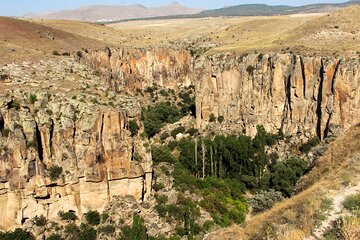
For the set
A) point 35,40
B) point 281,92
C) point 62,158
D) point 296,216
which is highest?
point 35,40

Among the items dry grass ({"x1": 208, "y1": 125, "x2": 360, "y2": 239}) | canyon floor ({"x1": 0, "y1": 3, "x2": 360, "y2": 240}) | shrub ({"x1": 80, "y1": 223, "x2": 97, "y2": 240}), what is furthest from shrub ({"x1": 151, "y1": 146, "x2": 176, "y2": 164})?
dry grass ({"x1": 208, "y1": 125, "x2": 360, "y2": 239})

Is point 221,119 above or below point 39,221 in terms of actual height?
below

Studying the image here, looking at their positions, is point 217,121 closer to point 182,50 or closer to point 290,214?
point 182,50

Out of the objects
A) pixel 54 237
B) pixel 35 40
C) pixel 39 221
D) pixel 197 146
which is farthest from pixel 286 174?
pixel 35 40

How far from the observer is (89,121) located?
38.2m

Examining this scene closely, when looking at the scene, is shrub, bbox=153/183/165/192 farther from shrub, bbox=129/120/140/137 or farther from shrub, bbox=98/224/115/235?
shrub, bbox=98/224/115/235

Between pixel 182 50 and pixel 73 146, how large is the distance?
64.6 m

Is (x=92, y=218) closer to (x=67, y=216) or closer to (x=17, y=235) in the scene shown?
(x=67, y=216)

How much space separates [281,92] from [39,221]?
4223 cm

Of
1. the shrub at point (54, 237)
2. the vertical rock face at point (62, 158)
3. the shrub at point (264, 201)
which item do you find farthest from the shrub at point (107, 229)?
the shrub at point (264, 201)

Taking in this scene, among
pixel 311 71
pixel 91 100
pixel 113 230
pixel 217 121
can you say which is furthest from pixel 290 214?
pixel 217 121

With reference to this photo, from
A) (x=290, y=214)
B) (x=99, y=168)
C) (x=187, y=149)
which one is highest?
(x=290, y=214)

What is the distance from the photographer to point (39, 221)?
36.2 metres

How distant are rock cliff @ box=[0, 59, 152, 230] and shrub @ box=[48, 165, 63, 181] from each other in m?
0.08
